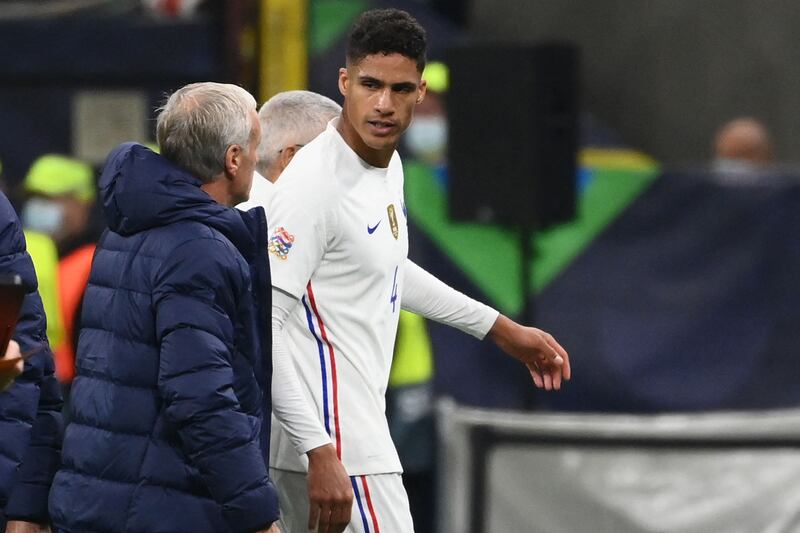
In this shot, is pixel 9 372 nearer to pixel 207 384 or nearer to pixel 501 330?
pixel 207 384

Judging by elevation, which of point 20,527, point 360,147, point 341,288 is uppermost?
point 360,147

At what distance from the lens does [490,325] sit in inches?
185

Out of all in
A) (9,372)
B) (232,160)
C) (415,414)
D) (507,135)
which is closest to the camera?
(9,372)

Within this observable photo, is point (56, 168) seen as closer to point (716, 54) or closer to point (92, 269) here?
point (716, 54)

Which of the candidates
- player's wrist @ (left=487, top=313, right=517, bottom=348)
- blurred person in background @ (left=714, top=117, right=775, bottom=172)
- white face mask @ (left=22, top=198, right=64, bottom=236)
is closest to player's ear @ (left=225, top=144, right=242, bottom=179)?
player's wrist @ (left=487, top=313, right=517, bottom=348)

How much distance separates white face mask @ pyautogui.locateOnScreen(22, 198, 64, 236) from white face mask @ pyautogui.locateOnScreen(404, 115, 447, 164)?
196 cm

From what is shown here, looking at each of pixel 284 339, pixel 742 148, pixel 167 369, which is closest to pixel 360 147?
pixel 284 339

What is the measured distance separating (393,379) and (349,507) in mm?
3958

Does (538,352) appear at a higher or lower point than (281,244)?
lower

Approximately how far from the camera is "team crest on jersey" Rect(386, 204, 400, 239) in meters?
4.34

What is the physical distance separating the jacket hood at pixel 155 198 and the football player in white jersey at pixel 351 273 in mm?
412

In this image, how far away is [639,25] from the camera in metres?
12.7

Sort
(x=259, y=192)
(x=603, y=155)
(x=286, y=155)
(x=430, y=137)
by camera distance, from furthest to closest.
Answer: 1. (x=603, y=155)
2. (x=430, y=137)
3. (x=286, y=155)
4. (x=259, y=192)

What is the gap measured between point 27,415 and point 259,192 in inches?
34.7
